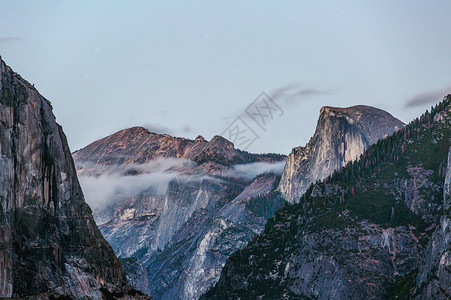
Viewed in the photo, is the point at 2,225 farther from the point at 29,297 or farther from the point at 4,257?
the point at 29,297

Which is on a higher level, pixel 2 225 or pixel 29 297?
pixel 2 225

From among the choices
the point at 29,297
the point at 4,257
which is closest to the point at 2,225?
the point at 4,257

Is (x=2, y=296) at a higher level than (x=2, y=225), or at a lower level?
lower
